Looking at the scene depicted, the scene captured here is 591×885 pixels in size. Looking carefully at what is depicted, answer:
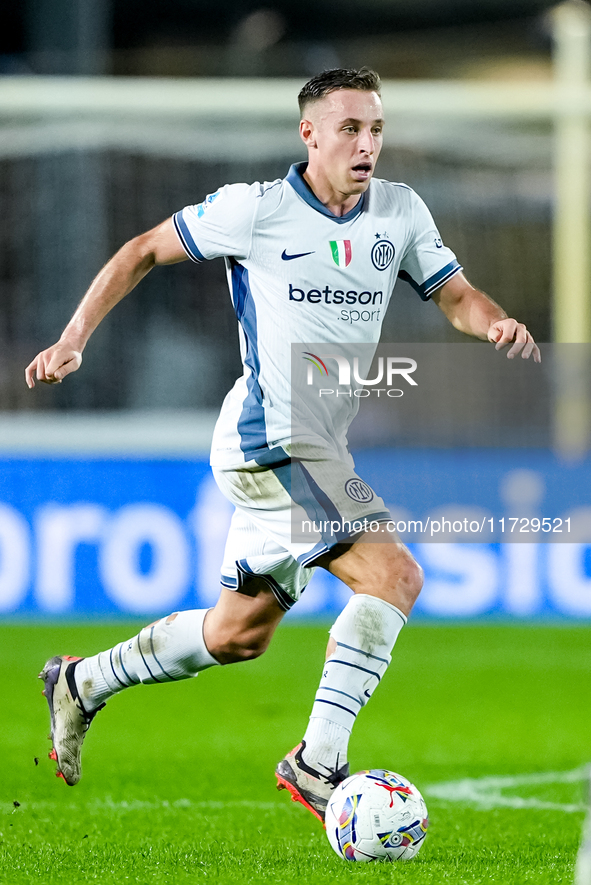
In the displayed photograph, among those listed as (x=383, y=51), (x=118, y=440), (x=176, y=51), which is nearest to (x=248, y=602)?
(x=118, y=440)

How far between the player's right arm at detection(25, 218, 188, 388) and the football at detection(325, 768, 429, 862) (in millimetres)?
1443

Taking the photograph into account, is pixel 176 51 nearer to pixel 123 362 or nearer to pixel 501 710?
pixel 123 362

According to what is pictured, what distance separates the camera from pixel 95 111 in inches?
392

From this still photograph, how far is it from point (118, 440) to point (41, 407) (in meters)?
0.66

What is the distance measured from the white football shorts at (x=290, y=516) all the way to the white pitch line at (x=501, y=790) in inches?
44.5

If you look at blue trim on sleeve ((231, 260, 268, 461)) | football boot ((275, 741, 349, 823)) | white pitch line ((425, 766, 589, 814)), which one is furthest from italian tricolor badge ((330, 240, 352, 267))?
white pitch line ((425, 766, 589, 814))

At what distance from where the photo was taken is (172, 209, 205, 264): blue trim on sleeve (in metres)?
4.11

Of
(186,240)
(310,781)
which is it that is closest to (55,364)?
(186,240)

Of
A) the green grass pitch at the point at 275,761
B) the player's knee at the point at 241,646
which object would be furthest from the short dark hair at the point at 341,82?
the green grass pitch at the point at 275,761

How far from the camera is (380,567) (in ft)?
12.4

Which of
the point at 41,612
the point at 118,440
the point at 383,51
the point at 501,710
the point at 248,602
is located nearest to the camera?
the point at 248,602

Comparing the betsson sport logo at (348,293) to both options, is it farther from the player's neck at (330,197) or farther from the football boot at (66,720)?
the football boot at (66,720)

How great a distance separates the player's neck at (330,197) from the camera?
4.08 metres

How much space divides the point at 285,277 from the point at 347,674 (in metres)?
1.24
